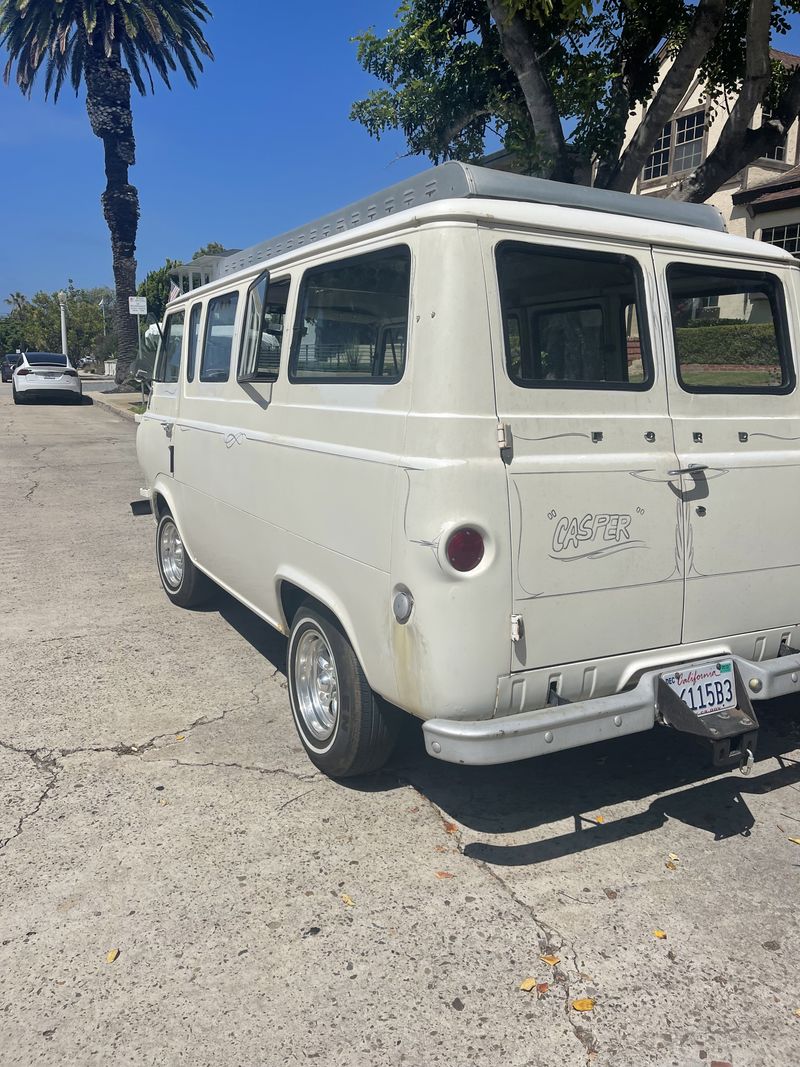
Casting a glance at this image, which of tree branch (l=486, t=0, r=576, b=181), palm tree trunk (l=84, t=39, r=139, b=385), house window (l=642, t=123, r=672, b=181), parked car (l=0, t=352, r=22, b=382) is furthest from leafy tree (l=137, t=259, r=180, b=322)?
tree branch (l=486, t=0, r=576, b=181)

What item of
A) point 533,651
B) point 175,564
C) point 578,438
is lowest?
point 175,564

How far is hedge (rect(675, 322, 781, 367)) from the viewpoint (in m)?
3.36

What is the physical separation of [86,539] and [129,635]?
10.3 ft

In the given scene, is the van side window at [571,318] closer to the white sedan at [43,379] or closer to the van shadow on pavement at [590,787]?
the van shadow on pavement at [590,787]

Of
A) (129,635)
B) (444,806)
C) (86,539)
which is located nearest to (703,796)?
(444,806)

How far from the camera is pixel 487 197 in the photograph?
10.0 ft

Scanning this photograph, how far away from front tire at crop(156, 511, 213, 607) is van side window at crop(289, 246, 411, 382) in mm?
2450

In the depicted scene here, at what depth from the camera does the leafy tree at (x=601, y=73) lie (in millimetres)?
7918

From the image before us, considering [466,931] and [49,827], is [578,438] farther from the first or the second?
[49,827]

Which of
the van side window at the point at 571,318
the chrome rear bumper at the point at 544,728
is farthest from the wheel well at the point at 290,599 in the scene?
the van side window at the point at 571,318

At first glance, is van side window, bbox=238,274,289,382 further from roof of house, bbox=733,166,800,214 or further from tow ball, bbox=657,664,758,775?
roof of house, bbox=733,166,800,214

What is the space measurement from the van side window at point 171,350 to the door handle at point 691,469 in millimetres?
3690

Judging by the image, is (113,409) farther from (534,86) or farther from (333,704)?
(333,704)

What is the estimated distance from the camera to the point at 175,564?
247 inches
